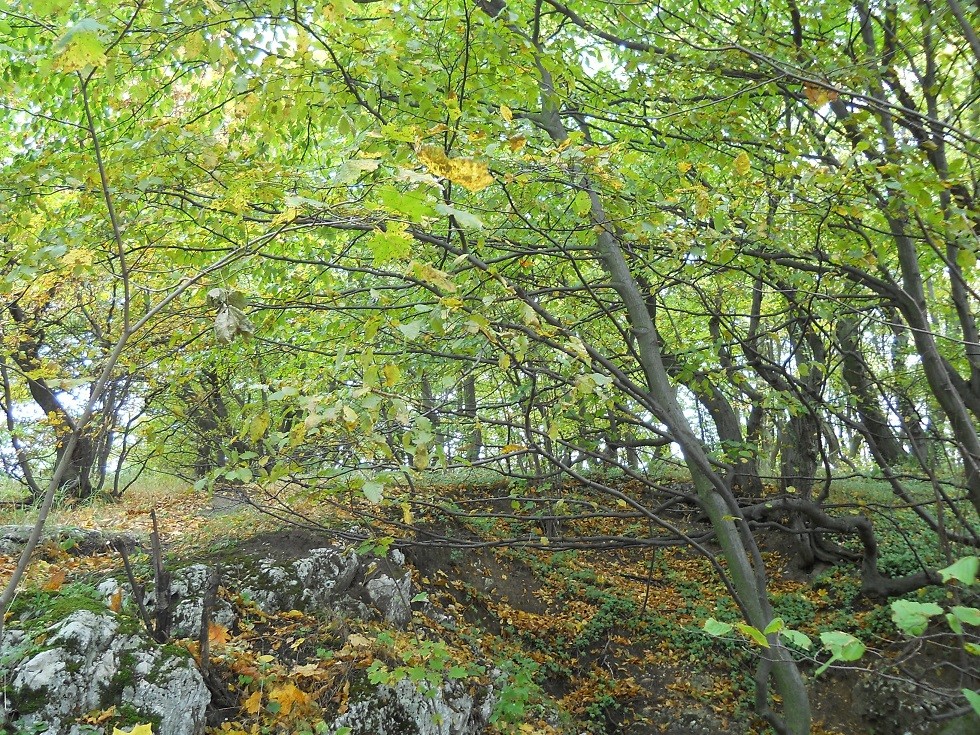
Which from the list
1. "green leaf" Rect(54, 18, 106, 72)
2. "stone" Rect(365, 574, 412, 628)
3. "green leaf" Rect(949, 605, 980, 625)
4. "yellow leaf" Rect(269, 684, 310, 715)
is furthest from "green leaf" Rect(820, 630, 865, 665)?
"stone" Rect(365, 574, 412, 628)

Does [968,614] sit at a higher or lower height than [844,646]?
higher

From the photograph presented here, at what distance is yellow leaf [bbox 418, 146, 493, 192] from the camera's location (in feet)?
6.10

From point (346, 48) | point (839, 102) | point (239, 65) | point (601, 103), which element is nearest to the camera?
point (239, 65)

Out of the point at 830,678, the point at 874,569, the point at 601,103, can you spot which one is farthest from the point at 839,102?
the point at 830,678

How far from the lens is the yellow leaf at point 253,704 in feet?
12.2

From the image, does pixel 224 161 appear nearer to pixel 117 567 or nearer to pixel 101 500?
pixel 117 567

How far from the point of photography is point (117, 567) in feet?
15.8

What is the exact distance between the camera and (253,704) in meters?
3.73

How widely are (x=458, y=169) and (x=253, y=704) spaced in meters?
3.56

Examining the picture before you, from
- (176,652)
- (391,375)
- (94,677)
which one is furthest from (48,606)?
(391,375)

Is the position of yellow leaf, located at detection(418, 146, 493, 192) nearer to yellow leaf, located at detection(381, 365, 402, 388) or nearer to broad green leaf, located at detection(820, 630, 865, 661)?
yellow leaf, located at detection(381, 365, 402, 388)

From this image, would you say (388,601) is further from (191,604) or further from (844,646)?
(844,646)

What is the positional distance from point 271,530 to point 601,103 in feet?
16.4

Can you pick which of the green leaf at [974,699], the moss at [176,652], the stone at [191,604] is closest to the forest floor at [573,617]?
the stone at [191,604]
